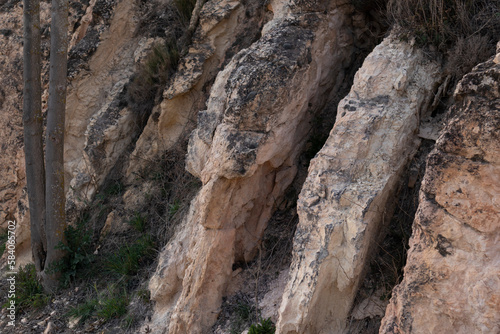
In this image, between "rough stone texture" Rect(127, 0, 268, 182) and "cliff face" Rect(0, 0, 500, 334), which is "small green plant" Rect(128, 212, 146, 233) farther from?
"rough stone texture" Rect(127, 0, 268, 182)

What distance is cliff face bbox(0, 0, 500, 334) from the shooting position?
2.43 m

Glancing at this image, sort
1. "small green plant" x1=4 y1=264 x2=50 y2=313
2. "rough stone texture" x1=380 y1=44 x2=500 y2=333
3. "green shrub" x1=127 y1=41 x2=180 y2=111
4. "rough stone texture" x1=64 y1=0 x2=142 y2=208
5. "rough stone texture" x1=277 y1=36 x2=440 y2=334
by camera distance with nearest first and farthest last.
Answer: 1. "rough stone texture" x1=380 y1=44 x2=500 y2=333
2. "rough stone texture" x1=277 y1=36 x2=440 y2=334
3. "small green plant" x1=4 y1=264 x2=50 y2=313
4. "green shrub" x1=127 y1=41 x2=180 y2=111
5. "rough stone texture" x1=64 y1=0 x2=142 y2=208

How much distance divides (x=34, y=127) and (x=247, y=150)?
11.1ft

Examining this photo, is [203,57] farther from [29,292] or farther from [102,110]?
[29,292]

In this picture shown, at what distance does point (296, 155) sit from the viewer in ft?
14.2

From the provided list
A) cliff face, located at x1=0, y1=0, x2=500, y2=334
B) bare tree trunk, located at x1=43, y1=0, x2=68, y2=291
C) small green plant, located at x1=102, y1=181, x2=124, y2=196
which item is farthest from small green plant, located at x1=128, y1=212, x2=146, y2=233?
bare tree trunk, located at x1=43, y1=0, x2=68, y2=291

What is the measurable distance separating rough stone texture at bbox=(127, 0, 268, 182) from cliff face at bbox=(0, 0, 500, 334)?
0.06 ft

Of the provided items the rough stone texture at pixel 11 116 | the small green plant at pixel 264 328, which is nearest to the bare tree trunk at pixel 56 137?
the rough stone texture at pixel 11 116

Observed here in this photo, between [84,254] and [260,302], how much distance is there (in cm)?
292

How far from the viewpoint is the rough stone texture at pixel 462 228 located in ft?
7.62

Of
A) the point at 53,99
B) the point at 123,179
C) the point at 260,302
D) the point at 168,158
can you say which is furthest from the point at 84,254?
the point at 260,302

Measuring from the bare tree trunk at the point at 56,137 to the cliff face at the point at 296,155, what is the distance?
2.06 feet

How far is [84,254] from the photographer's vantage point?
5730 mm

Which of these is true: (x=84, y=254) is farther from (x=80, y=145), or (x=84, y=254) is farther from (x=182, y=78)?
(x=182, y=78)
